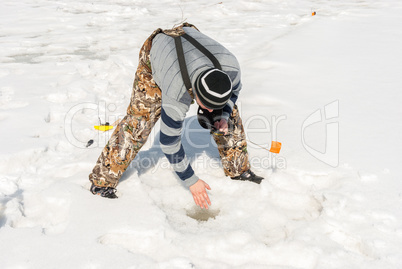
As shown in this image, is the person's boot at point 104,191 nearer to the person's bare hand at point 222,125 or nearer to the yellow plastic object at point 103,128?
the person's bare hand at point 222,125

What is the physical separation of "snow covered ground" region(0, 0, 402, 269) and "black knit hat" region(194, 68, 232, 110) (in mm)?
1004

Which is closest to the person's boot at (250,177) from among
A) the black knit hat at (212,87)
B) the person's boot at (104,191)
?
the person's boot at (104,191)

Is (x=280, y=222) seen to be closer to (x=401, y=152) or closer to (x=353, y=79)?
(x=401, y=152)

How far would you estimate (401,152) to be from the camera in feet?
9.37

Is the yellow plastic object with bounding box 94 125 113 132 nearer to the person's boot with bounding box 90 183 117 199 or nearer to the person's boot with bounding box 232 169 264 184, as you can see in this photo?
the person's boot with bounding box 90 183 117 199

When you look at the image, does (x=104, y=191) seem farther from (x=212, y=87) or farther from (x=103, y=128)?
(x=212, y=87)

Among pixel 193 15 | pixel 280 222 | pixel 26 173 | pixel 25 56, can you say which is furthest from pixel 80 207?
pixel 193 15

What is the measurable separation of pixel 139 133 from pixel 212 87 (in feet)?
3.31

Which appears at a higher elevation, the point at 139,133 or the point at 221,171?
the point at 139,133

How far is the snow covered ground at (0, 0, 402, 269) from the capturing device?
2061mm

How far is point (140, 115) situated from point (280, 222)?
1.31 metres

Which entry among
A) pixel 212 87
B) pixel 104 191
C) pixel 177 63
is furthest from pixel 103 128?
pixel 212 87

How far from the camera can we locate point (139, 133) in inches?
98.2

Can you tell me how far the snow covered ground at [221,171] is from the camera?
81.1 inches
